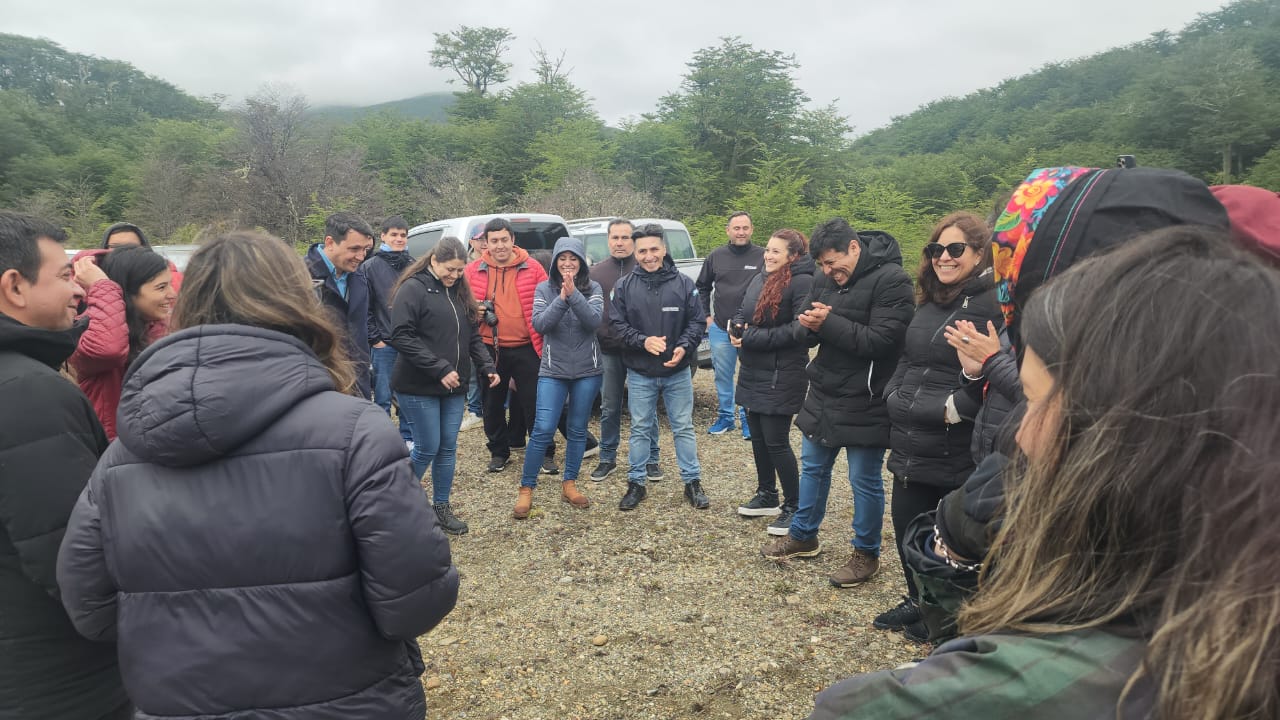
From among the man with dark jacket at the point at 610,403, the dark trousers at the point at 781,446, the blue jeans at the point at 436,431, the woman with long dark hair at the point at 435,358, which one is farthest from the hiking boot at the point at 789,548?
the blue jeans at the point at 436,431

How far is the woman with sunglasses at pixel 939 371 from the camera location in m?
3.04

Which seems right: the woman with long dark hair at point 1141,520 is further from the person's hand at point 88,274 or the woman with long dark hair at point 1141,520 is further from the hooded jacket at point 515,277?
the hooded jacket at point 515,277

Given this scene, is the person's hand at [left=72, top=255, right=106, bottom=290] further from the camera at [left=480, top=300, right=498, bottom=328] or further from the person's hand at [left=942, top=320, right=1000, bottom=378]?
the person's hand at [left=942, top=320, right=1000, bottom=378]

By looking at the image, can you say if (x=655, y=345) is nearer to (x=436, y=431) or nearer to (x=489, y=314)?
(x=489, y=314)

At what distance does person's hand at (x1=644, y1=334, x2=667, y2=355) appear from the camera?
16.4 feet

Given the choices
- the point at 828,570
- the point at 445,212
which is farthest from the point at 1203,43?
the point at 828,570

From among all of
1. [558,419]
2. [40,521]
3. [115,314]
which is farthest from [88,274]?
[558,419]

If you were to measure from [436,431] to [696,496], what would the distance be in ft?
6.49

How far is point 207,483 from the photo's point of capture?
1439 millimetres

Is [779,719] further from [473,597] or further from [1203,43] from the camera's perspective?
[1203,43]

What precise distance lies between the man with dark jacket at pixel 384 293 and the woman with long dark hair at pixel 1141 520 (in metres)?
4.64

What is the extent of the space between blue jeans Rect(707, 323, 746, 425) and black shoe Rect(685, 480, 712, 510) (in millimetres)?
1873

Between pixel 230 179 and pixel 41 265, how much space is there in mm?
26339

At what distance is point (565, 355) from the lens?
5051mm
